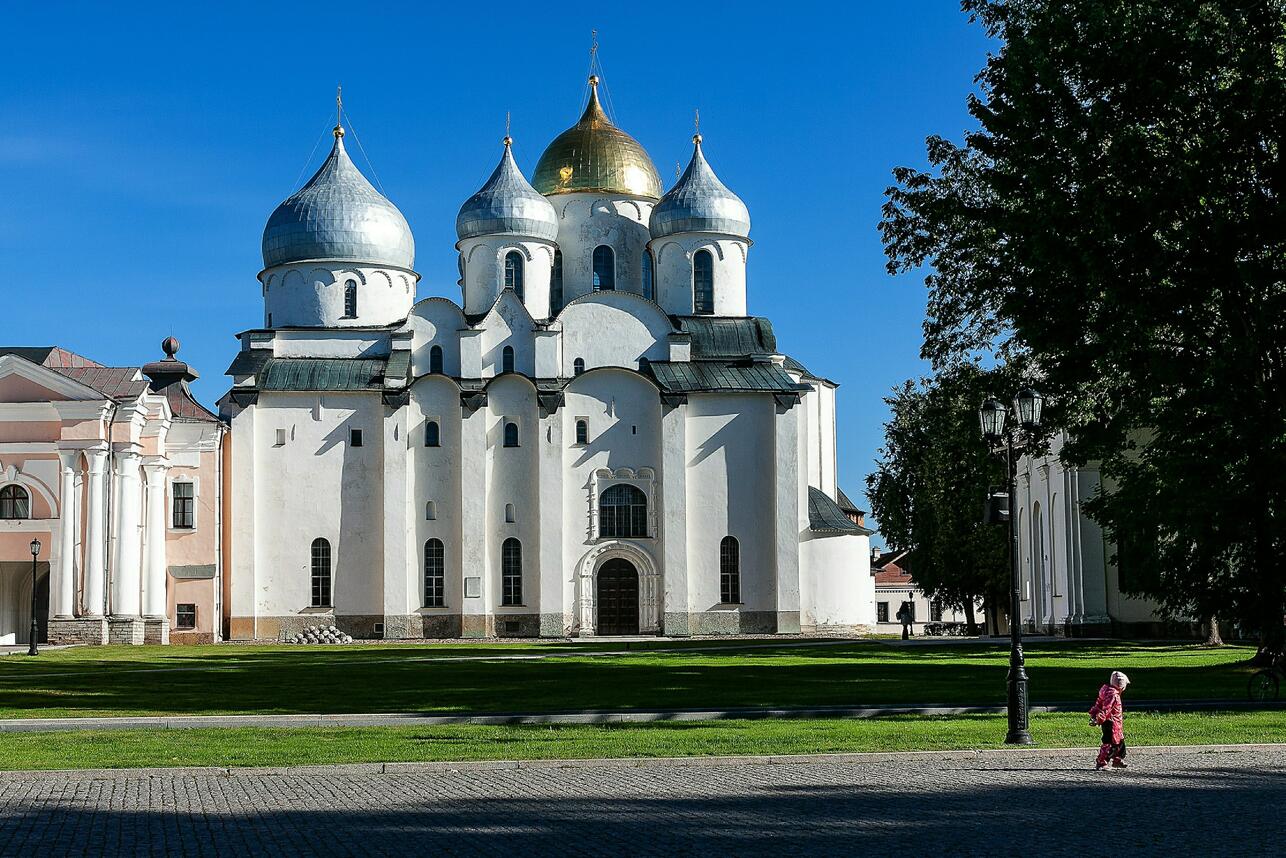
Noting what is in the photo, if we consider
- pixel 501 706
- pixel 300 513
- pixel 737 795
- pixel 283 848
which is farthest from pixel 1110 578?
pixel 283 848

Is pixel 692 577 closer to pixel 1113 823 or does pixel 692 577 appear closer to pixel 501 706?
pixel 501 706

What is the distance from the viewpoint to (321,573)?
58.3m

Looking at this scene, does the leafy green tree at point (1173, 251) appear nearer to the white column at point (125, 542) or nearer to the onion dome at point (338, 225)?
the white column at point (125, 542)

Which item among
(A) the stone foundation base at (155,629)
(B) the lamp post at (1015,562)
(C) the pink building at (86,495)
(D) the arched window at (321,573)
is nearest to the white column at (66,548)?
(C) the pink building at (86,495)

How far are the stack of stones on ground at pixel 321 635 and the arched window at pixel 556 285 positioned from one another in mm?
16227

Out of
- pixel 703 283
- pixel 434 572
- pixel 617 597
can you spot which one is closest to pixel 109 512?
pixel 434 572

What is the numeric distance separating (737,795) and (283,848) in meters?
3.98

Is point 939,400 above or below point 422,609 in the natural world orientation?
above

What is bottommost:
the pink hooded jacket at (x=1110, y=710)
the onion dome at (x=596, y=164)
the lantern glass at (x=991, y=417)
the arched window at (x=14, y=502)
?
the pink hooded jacket at (x=1110, y=710)

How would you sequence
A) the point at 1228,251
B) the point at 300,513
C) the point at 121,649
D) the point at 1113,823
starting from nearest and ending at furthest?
1. the point at 1113,823
2. the point at 1228,251
3. the point at 121,649
4. the point at 300,513

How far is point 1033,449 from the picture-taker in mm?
32250

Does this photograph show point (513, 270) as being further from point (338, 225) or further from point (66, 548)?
point (66, 548)

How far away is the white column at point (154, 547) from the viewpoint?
54.1 m

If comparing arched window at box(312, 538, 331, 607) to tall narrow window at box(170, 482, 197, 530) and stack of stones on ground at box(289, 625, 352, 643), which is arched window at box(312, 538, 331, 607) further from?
tall narrow window at box(170, 482, 197, 530)
